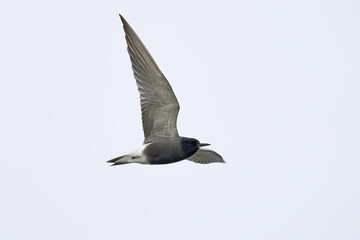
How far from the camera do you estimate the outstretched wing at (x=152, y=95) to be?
18359 millimetres

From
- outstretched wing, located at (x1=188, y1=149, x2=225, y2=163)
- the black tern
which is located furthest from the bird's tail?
outstretched wing, located at (x1=188, y1=149, x2=225, y2=163)

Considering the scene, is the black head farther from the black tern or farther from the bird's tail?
the bird's tail

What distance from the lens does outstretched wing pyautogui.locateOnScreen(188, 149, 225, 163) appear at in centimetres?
2341

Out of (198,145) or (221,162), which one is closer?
(198,145)

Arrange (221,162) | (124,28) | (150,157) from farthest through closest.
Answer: (221,162) → (150,157) → (124,28)

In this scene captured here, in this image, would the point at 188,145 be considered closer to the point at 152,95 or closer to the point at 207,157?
the point at 152,95

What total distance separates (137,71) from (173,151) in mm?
2223

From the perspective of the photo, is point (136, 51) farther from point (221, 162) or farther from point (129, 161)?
point (221, 162)

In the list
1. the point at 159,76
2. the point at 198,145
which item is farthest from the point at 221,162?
the point at 159,76

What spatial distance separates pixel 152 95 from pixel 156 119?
0.68 meters

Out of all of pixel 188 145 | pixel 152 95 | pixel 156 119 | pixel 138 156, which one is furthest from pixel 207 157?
pixel 152 95

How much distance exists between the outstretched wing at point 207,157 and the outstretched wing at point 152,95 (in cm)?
394

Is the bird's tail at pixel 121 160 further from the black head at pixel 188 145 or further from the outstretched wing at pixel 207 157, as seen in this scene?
the outstretched wing at pixel 207 157

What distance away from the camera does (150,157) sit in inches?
758
